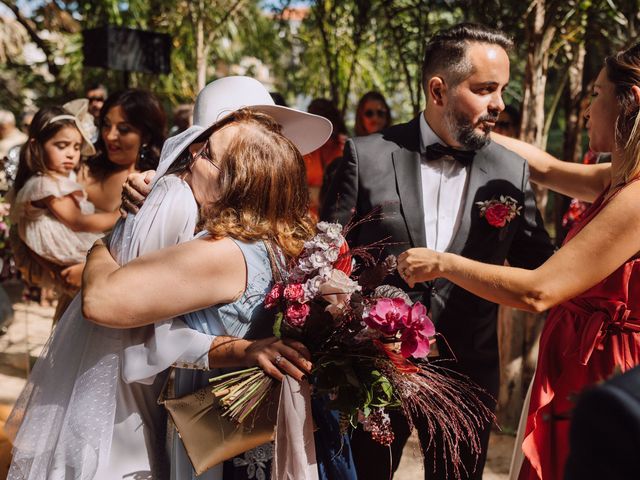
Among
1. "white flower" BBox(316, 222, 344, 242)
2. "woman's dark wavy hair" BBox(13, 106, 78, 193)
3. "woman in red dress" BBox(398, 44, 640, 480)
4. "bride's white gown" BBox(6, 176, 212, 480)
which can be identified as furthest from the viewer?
"woman's dark wavy hair" BBox(13, 106, 78, 193)

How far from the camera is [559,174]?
121 inches

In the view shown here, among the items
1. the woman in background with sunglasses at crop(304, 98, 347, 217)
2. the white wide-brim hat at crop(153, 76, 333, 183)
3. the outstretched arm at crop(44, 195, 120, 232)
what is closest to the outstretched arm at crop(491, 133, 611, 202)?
the white wide-brim hat at crop(153, 76, 333, 183)

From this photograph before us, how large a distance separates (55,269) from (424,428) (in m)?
2.46

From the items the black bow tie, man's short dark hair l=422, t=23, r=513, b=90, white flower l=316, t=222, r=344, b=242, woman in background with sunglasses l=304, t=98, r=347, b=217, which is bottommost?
woman in background with sunglasses l=304, t=98, r=347, b=217

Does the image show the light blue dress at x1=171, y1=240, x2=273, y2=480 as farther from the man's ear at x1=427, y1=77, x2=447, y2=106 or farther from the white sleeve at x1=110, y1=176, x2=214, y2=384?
the man's ear at x1=427, y1=77, x2=447, y2=106

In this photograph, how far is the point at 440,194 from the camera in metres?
3.00

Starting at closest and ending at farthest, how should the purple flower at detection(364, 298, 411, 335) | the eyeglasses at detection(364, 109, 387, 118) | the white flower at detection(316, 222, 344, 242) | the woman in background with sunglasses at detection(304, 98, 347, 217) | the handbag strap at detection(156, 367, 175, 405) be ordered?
1. the purple flower at detection(364, 298, 411, 335)
2. the white flower at detection(316, 222, 344, 242)
3. the handbag strap at detection(156, 367, 175, 405)
4. the woman in background with sunglasses at detection(304, 98, 347, 217)
5. the eyeglasses at detection(364, 109, 387, 118)

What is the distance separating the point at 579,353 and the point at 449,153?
980 mm

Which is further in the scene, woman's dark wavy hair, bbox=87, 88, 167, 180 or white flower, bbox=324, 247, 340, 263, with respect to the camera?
woman's dark wavy hair, bbox=87, 88, 167, 180

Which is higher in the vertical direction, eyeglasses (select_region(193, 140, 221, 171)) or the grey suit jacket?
eyeglasses (select_region(193, 140, 221, 171))

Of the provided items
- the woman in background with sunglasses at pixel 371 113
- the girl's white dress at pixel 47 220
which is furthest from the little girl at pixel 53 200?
the woman in background with sunglasses at pixel 371 113

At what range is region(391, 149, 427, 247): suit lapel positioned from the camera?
9.45 feet

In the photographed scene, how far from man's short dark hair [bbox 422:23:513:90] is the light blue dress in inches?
52.5

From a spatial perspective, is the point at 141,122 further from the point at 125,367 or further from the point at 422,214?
the point at 125,367
